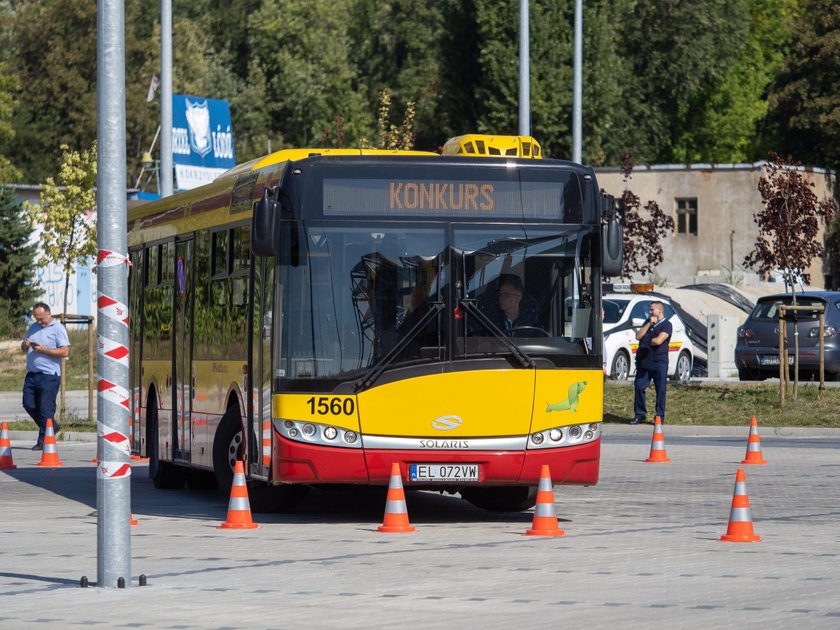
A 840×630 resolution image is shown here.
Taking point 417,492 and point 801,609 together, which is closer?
point 801,609

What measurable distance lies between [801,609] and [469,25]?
67723 millimetres

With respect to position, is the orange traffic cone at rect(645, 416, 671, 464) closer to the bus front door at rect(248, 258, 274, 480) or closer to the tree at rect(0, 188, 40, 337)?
the bus front door at rect(248, 258, 274, 480)

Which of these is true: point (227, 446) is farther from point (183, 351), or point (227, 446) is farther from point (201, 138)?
point (201, 138)

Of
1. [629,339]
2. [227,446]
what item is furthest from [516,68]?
[227,446]

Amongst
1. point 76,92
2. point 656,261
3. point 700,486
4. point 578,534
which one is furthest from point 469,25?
point 578,534

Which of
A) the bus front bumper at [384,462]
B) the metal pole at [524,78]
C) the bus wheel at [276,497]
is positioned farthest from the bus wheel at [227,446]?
the metal pole at [524,78]

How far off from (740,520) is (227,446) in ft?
15.8

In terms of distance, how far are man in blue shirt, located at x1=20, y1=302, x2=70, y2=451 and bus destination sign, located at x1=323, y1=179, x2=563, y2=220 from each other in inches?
381

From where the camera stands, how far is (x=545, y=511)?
14203 millimetres

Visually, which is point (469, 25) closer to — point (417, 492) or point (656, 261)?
point (656, 261)

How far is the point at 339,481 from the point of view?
14.5 m

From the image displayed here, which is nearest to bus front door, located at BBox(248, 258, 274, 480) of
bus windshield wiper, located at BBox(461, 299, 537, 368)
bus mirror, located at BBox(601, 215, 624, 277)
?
bus windshield wiper, located at BBox(461, 299, 537, 368)

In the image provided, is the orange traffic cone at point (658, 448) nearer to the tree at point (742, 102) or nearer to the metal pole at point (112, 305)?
Answer: the metal pole at point (112, 305)

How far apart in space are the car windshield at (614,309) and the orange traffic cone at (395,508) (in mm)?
22475
